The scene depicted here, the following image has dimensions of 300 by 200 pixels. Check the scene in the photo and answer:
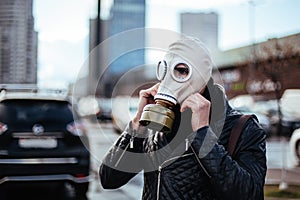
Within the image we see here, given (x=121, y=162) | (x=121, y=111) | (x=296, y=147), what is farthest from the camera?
(x=296, y=147)

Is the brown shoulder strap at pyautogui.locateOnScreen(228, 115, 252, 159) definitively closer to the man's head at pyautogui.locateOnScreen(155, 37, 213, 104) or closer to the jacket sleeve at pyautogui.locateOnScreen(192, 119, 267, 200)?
the jacket sleeve at pyautogui.locateOnScreen(192, 119, 267, 200)

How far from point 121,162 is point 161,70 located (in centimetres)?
50

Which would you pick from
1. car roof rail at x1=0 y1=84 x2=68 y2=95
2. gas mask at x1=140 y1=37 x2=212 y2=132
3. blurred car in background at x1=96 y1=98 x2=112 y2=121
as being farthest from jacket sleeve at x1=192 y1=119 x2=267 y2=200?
car roof rail at x1=0 y1=84 x2=68 y2=95

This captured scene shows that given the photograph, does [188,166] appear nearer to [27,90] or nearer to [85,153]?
[85,153]

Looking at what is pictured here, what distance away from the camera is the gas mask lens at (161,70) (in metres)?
1.71

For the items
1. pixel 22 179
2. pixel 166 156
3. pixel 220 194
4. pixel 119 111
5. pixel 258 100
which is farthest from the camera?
pixel 258 100

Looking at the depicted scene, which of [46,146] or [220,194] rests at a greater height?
[220,194]

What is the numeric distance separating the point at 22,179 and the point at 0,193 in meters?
0.40

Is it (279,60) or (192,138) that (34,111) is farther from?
(192,138)

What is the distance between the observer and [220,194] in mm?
1744

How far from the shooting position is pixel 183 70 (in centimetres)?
171

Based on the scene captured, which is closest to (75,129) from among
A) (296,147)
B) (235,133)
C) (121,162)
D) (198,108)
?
(121,162)

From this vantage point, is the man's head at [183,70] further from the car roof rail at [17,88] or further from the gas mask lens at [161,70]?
the car roof rail at [17,88]

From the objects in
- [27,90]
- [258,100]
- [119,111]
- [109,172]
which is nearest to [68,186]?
[27,90]
